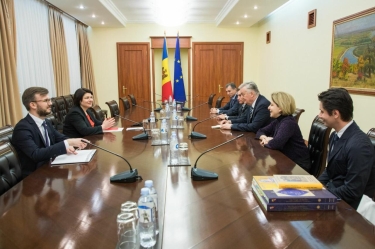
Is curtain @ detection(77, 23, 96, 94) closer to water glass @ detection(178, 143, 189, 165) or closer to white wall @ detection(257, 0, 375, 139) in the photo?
white wall @ detection(257, 0, 375, 139)

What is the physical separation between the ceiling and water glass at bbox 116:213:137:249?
4.56 meters

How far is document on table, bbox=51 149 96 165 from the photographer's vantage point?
6.06 ft

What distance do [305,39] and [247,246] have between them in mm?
4737

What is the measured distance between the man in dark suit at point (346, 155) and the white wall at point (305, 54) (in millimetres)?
2119

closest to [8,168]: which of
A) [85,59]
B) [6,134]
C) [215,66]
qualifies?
[6,134]

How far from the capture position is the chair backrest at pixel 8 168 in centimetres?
158

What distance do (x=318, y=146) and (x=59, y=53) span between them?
5.04m

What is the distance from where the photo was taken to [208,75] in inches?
302

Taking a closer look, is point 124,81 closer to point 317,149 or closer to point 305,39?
point 305,39

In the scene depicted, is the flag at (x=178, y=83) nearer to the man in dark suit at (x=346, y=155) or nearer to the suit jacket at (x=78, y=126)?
the suit jacket at (x=78, y=126)

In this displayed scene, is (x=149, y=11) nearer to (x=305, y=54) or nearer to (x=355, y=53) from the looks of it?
(x=305, y=54)

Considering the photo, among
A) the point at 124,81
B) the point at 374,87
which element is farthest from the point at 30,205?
the point at 124,81

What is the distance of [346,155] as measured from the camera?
58.0 inches

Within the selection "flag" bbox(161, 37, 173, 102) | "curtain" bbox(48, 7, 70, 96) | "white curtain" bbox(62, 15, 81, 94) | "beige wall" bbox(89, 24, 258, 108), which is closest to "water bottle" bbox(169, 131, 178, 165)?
"curtain" bbox(48, 7, 70, 96)
